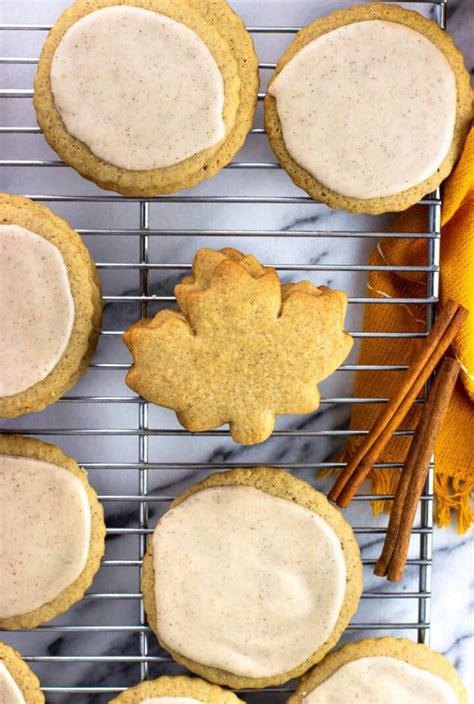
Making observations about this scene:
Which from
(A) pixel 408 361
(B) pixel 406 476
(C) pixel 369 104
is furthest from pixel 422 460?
(C) pixel 369 104

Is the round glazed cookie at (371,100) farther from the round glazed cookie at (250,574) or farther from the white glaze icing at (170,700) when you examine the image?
the white glaze icing at (170,700)

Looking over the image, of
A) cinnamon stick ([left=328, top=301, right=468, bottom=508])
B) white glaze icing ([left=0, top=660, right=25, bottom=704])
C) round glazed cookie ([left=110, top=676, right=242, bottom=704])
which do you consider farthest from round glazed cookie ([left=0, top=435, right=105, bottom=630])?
cinnamon stick ([left=328, top=301, right=468, bottom=508])

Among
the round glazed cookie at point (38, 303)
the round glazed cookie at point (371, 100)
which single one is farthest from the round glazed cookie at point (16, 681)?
the round glazed cookie at point (371, 100)

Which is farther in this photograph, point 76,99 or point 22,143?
point 22,143

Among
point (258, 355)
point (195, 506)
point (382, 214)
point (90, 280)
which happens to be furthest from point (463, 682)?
point (90, 280)

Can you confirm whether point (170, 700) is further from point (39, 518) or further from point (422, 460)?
point (422, 460)

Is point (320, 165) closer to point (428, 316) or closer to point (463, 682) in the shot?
point (428, 316)

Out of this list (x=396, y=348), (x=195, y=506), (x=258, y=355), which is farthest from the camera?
(x=396, y=348)
